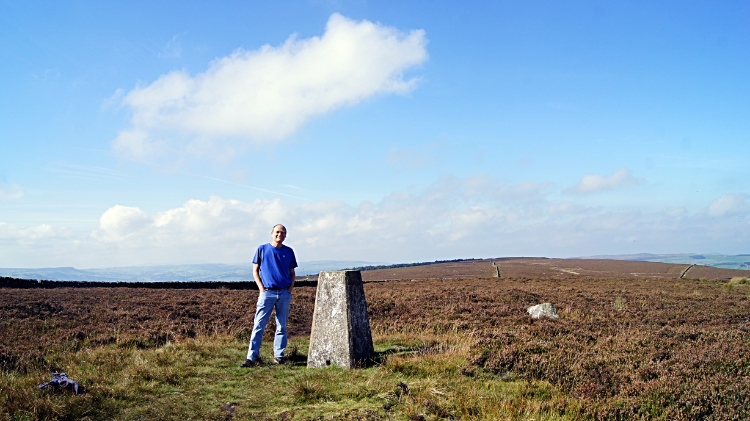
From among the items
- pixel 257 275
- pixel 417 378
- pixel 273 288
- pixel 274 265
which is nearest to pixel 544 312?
pixel 417 378

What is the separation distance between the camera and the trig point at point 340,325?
7.21 meters

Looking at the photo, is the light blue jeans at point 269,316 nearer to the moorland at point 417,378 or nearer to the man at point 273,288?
the man at point 273,288

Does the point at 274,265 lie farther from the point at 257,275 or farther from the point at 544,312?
the point at 544,312

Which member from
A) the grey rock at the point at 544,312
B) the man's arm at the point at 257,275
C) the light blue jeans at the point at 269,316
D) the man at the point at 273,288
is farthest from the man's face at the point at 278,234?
the grey rock at the point at 544,312

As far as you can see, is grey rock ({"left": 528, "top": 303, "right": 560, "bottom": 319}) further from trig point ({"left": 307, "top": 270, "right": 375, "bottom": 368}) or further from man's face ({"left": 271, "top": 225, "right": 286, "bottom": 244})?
man's face ({"left": 271, "top": 225, "right": 286, "bottom": 244})

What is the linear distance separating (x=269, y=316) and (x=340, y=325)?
1.33 m

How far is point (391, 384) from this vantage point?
592 centimetres

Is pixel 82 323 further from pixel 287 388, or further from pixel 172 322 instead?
pixel 287 388

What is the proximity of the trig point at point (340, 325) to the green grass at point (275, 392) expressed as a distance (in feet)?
0.90

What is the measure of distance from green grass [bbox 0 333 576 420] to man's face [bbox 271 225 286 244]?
2.29 m

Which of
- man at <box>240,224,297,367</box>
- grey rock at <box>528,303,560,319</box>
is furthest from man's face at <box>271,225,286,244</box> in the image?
grey rock at <box>528,303,560,319</box>

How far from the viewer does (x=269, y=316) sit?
24.5 ft

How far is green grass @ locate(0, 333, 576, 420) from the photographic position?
4938mm

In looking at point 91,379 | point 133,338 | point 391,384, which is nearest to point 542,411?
point 391,384
